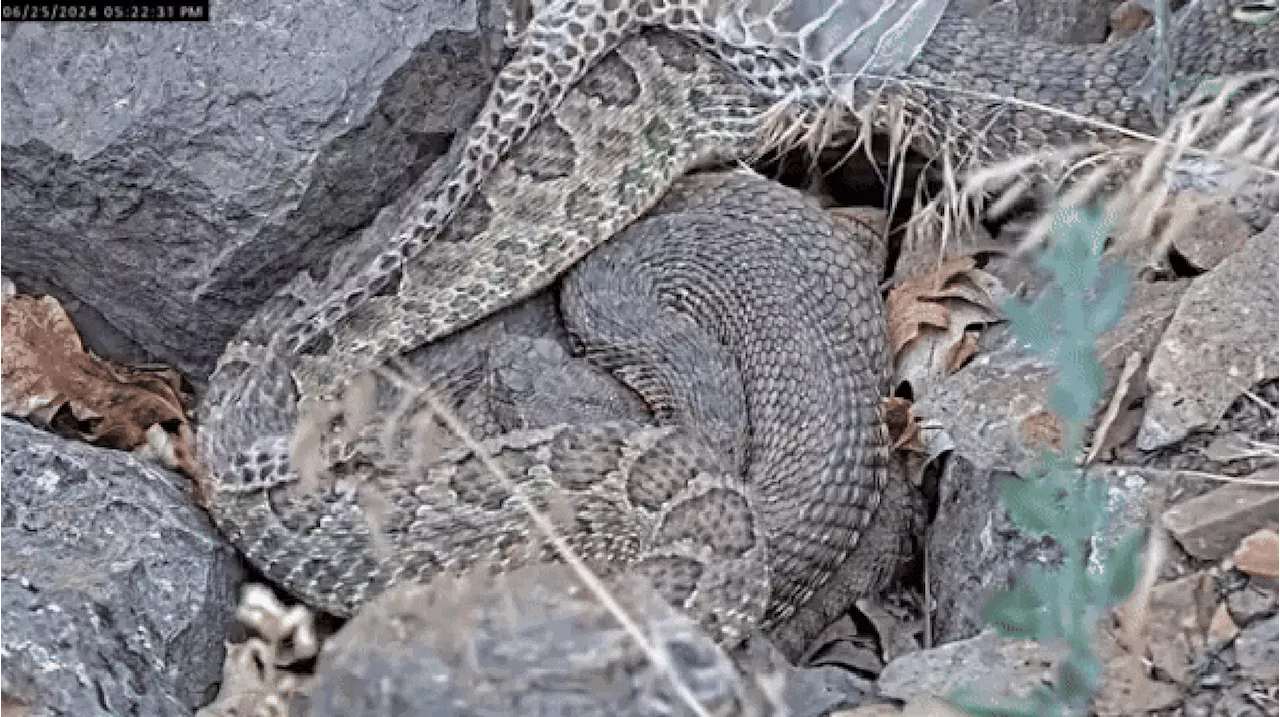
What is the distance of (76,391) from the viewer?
5070 mm

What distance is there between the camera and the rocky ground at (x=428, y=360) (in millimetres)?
3809

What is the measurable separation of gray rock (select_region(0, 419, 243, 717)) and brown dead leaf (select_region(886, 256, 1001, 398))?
184cm

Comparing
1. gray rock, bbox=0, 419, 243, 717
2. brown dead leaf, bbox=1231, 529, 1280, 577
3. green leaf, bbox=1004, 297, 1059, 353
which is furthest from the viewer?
gray rock, bbox=0, 419, 243, 717

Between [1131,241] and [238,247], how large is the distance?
2.29 meters

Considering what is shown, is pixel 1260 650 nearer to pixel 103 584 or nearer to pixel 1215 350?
pixel 1215 350

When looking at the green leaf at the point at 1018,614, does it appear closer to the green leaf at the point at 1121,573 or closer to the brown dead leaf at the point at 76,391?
the green leaf at the point at 1121,573

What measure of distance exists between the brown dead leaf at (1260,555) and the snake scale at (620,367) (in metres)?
1.04

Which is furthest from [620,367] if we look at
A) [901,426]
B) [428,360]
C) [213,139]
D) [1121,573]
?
[1121,573]

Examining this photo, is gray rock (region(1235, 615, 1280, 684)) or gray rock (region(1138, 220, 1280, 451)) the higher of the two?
gray rock (region(1138, 220, 1280, 451))

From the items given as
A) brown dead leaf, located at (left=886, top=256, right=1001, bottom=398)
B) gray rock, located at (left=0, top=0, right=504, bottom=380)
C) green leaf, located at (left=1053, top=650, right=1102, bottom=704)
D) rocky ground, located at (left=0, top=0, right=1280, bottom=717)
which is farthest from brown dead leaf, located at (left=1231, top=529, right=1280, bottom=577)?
gray rock, located at (left=0, top=0, right=504, bottom=380)

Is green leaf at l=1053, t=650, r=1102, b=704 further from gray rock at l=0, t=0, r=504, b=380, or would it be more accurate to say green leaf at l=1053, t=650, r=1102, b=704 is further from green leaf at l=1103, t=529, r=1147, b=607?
gray rock at l=0, t=0, r=504, b=380

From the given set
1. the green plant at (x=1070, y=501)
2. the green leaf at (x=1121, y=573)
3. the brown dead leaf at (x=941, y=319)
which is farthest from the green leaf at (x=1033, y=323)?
the brown dead leaf at (x=941, y=319)

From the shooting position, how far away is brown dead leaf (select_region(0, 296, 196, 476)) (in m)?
5.00
